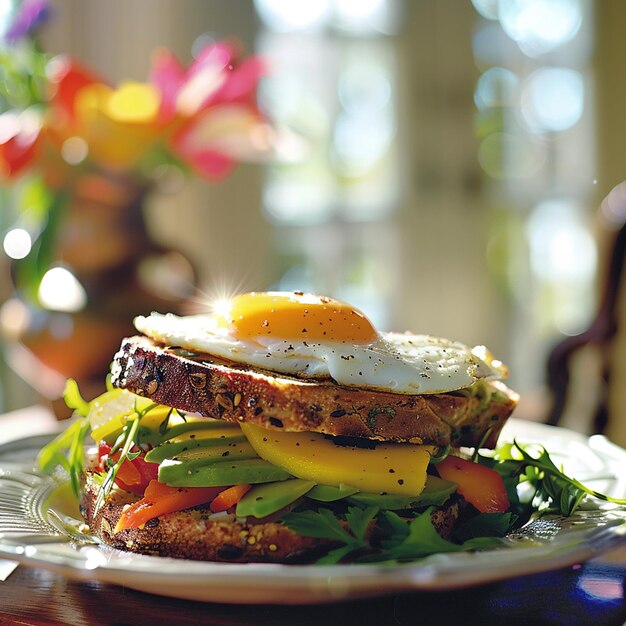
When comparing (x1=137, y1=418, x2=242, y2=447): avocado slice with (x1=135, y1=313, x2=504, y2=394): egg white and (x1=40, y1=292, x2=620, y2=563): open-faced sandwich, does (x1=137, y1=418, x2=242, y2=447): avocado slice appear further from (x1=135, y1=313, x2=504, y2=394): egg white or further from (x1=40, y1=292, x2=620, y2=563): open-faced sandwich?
(x1=135, y1=313, x2=504, y2=394): egg white

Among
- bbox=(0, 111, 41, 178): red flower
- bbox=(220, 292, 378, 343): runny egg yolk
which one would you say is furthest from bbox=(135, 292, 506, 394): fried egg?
bbox=(0, 111, 41, 178): red flower

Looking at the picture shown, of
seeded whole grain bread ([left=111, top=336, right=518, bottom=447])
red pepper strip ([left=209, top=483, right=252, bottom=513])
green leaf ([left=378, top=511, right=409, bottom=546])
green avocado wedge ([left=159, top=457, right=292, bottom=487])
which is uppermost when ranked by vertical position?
seeded whole grain bread ([left=111, top=336, right=518, bottom=447])

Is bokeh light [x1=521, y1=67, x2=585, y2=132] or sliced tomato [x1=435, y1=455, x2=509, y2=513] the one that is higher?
bokeh light [x1=521, y1=67, x2=585, y2=132]

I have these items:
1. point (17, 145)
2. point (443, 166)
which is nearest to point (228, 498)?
point (17, 145)

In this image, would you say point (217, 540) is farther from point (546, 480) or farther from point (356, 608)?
point (546, 480)

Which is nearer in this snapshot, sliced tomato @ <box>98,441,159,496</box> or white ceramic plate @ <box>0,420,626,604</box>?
white ceramic plate @ <box>0,420,626,604</box>

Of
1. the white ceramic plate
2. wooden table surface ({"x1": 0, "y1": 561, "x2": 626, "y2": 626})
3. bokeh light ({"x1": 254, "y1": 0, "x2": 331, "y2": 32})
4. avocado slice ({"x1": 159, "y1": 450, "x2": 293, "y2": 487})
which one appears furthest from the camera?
bokeh light ({"x1": 254, "y1": 0, "x2": 331, "y2": 32})

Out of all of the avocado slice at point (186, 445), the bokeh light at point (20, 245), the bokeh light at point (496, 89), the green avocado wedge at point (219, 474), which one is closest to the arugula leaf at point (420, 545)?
the green avocado wedge at point (219, 474)

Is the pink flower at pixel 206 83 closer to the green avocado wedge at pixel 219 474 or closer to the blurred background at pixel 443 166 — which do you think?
the green avocado wedge at pixel 219 474
